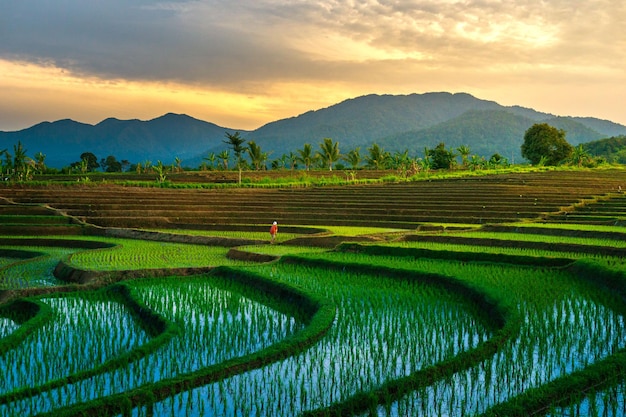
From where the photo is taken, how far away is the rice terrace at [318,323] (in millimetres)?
5566

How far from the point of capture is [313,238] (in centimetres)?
1889

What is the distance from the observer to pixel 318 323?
8320 mm

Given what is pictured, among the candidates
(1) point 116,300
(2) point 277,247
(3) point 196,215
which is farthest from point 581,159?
(1) point 116,300

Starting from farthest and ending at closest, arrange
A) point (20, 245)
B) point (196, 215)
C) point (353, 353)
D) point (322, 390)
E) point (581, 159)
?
point (581, 159) → point (196, 215) → point (20, 245) → point (353, 353) → point (322, 390)

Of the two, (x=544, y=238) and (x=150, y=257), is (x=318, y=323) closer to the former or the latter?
(x=150, y=257)

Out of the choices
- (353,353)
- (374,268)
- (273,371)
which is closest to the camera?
(273,371)

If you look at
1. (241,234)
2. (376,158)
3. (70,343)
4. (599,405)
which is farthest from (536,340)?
(376,158)

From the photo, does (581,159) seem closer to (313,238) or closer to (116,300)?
(313,238)

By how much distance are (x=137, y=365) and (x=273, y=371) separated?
1.43 meters

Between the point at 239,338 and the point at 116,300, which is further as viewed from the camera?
the point at 116,300

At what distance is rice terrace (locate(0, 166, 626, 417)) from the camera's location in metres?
5.57

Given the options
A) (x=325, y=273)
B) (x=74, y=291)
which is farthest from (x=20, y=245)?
(x=325, y=273)

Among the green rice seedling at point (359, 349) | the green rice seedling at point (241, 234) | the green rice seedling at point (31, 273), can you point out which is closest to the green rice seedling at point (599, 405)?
the green rice seedling at point (359, 349)

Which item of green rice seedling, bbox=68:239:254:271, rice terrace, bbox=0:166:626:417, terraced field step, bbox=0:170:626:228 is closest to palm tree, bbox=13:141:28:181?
terraced field step, bbox=0:170:626:228
